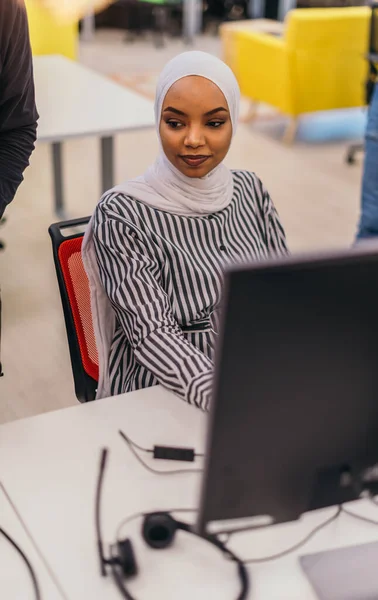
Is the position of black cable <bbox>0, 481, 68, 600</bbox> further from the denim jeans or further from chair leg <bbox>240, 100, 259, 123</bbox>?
chair leg <bbox>240, 100, 259, 123</bbox>

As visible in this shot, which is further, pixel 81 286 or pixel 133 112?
pixel 133 112

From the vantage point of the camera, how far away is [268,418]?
2.62 feet

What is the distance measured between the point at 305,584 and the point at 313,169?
409 centimetres

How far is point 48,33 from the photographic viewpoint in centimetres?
512

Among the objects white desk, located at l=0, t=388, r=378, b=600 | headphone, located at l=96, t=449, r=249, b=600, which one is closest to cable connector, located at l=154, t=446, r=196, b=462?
white desk, located at l=0, t=388, r=378, b=600

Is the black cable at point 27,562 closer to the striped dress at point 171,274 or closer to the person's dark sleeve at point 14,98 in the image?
the striped dress at point 171,274

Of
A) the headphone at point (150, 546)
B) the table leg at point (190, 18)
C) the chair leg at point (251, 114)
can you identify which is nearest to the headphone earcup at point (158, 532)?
the headphone at point (150, 546)

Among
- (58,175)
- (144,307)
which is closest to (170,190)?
(144,307)

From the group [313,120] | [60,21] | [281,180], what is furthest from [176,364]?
[313,120]

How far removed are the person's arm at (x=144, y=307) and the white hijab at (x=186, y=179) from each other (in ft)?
0.36

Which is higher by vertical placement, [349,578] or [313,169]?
[349,578]

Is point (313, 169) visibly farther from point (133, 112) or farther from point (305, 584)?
point (305, 584)

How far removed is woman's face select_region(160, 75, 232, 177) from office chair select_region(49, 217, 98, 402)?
283mm

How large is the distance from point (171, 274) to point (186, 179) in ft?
0.68
